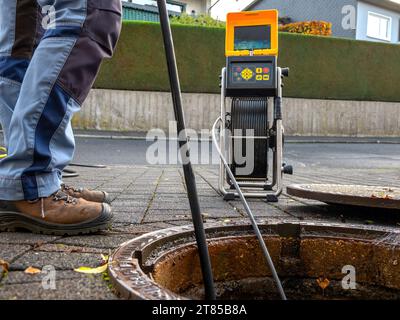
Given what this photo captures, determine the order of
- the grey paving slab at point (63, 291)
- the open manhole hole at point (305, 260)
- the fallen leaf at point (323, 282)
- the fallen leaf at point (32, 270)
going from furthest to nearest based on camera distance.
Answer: the fallen leaf at point (323, 282), the open manhole hole at point (305, 260), the fallen leaf at point (32, 270), the grey paving slab at point (63, 291)

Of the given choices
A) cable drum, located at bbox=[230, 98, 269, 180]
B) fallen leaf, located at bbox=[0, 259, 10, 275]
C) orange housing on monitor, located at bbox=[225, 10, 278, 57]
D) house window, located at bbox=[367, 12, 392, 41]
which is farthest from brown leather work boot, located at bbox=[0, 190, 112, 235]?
house window, located at bbox=[367, 12, 392, 41]

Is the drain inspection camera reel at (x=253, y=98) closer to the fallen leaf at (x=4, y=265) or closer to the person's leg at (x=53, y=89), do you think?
the person's leg at (x=53, y=89)

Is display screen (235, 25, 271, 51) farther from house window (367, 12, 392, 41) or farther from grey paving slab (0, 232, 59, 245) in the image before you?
house window (367, 12, 392, 41)

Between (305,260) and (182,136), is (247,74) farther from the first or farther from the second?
(182,136)

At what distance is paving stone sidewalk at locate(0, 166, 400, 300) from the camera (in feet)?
4.36

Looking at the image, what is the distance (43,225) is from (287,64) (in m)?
15.8

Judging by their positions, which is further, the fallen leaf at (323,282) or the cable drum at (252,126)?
the cable drum at (252,126)

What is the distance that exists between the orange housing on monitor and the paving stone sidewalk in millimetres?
1065

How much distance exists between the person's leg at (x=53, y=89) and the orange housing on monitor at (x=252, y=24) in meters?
1.70

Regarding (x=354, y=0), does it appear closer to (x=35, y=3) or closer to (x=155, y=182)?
(x=155, y=182)

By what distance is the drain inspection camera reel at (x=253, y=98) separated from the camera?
3389mm

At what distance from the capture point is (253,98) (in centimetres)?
355

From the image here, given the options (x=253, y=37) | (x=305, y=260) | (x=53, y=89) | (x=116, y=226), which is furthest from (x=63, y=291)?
(x=253, y=37)

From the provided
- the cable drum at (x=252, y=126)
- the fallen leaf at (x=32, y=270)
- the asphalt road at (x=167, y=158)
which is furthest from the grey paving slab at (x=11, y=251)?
the asphalt road at (x=167, y=158)
